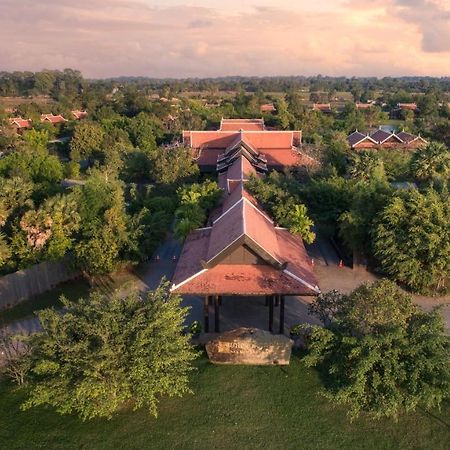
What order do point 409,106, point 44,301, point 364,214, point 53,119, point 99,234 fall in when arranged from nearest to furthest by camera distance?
point 44,301, point 99,234, point 364,214, point 53,119, point 409,106

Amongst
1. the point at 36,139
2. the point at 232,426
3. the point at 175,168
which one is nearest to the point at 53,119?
the point at 36,139

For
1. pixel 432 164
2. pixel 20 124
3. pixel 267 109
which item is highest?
pixel 267 109

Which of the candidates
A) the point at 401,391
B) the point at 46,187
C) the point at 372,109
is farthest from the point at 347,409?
the point at 372,109

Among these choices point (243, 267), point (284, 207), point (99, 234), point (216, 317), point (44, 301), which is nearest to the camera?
point (243, 267)

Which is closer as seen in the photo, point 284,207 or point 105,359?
point 105,359

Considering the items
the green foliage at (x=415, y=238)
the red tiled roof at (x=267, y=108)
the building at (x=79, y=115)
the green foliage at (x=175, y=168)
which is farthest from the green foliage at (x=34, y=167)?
the red tiled roof at (x=267, y=108)

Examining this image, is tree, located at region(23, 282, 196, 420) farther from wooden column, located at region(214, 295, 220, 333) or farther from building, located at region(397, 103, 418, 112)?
building, located at region(397, 103, 418, 112)

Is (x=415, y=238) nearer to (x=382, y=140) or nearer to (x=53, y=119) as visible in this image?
(x=382, y=140)
